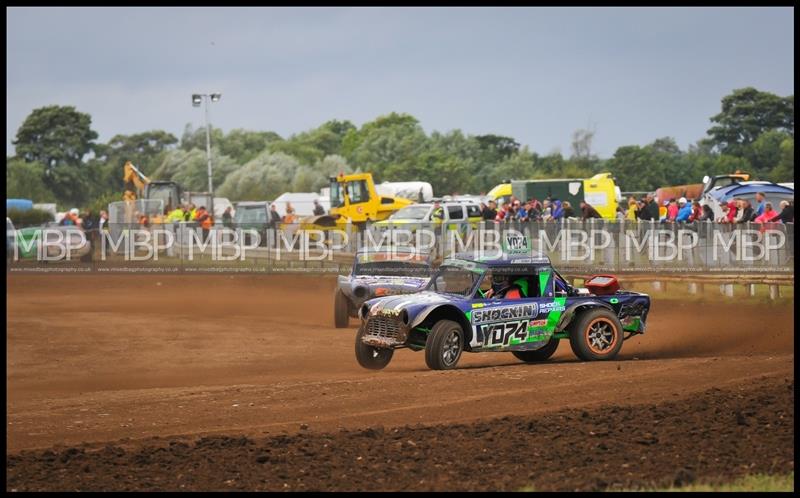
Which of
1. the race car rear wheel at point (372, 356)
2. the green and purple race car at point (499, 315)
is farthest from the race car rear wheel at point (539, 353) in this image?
the race car rear wheel at point (372, 356)

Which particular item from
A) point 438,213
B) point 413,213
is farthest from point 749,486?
point 413,213

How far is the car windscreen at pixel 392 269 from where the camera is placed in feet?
70.9

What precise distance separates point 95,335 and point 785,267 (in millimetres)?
15067

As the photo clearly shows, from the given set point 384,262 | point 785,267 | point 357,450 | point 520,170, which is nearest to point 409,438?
point 357,450

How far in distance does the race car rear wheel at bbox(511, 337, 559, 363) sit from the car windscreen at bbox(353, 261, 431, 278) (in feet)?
14.7

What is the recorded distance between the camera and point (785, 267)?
26766 millimetres

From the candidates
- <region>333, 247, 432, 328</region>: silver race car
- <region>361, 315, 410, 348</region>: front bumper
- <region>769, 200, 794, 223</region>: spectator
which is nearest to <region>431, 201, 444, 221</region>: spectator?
<region>769, 200, 794, 223</region>: spectator

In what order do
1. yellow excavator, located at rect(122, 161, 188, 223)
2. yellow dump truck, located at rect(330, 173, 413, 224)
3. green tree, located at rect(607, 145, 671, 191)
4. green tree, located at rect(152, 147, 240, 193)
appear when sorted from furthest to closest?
green tree, located at rect(152, 147, 240, 193) → green tree, located at rect(607, 145, 671, 191) → yellow excavator, located at rect(122, 161, 188, 223) → yellow dump truck, located at rect(330, 173, 413, 224)

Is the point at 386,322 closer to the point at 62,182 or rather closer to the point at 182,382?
the point at 182,382

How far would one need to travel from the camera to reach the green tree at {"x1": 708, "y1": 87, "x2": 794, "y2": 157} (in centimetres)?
8325

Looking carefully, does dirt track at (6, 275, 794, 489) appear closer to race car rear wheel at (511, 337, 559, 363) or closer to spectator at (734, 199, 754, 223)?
race car rear wheel at (511, 337, 559, 363)

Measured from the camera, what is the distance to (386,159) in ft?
328

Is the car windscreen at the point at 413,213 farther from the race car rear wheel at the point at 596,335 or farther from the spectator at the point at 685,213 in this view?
the race car rear wheel at the point at 596,335

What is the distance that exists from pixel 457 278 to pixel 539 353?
5.78 feet
